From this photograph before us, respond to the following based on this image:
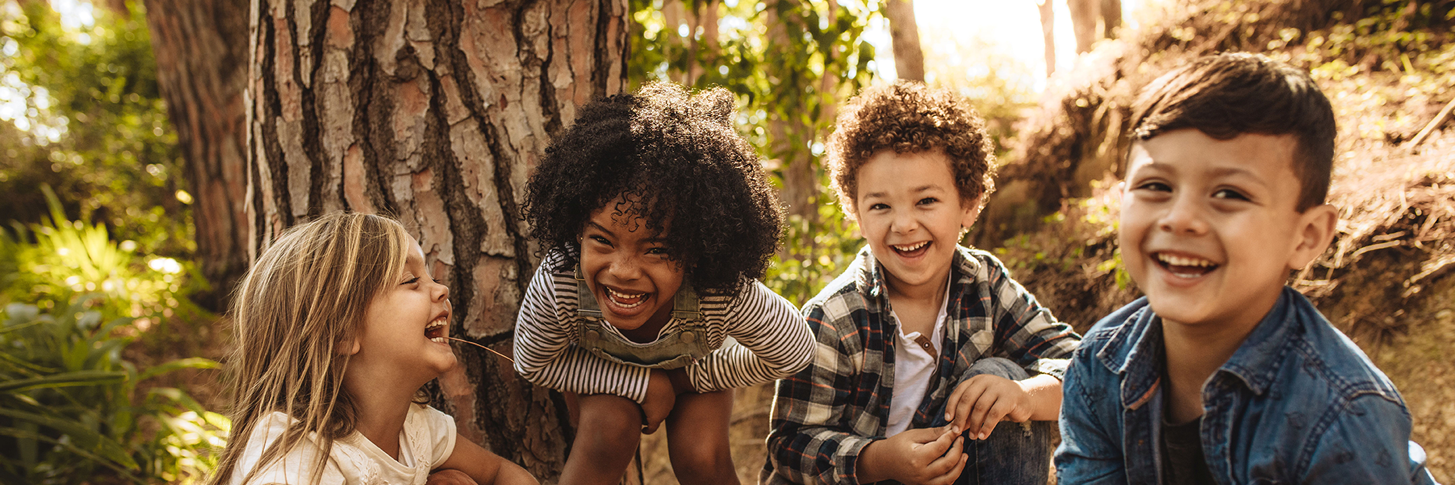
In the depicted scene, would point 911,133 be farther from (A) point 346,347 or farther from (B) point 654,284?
(A) point 346,347

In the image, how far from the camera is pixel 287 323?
1.78 m

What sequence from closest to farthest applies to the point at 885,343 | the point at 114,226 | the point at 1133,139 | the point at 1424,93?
1. the point at 1133,139
2. the point at 885,343
3. the point at 1424,93
4. the point at 114,226

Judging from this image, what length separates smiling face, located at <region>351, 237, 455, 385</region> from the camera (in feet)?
6.02

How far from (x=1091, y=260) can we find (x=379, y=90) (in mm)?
3068

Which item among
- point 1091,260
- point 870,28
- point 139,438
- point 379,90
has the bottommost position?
point 139,438

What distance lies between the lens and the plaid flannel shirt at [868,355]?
7.15 feet

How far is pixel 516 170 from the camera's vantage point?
7.55ft

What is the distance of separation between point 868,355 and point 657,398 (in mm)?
601

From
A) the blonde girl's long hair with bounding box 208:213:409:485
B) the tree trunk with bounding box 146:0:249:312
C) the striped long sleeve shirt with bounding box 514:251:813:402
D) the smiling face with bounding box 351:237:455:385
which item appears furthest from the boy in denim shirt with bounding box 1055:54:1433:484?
the tree trunk with bounding box 146:0:249:312

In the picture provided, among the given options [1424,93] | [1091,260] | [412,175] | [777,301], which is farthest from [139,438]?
[1424,93]

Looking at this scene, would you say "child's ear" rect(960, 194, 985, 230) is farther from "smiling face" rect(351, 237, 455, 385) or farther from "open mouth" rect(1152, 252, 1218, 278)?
"smiling face" rect(351, 237, 455, 385)

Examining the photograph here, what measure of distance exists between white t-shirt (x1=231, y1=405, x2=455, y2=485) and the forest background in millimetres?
286

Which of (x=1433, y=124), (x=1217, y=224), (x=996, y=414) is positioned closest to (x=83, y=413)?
(x=996, y=414)

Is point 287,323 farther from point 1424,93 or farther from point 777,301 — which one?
point 1424,93
